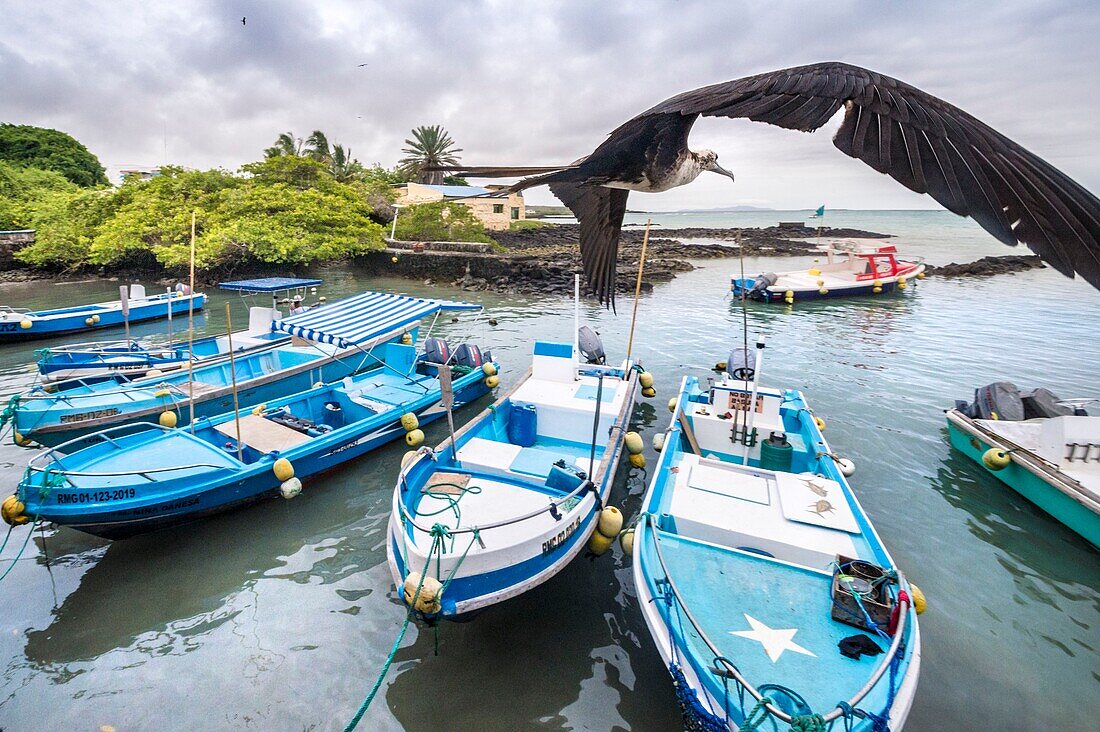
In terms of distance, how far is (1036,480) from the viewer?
7.47 meters

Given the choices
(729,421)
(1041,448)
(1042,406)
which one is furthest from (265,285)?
(1042,406)

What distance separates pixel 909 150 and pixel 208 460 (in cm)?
825

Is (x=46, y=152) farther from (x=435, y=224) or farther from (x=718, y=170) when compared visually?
(x=718, y=170)

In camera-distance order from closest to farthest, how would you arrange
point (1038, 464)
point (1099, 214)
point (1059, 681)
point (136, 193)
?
point (1099, 214), point (1059, 681), point (1038, 464), point (136, 193)

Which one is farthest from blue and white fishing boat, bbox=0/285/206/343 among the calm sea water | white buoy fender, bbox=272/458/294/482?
the calm sea water

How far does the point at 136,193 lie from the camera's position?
28703 mm

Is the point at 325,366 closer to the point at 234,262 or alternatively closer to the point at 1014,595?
the point at 1014,595

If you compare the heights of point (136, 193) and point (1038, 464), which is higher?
point (136, 193)

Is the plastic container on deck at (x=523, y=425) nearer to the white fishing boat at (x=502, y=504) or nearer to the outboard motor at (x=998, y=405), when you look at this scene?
the white fishing boat at (x=502, y=504)

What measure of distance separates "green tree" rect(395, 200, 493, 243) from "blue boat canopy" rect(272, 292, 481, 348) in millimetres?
25847

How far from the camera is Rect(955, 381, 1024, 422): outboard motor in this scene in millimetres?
9336

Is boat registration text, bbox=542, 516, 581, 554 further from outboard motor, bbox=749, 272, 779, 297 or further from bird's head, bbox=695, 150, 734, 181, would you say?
outboard motor, bbox=749, 272, 779, 297

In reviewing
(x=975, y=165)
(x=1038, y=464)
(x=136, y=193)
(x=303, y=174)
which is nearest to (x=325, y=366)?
(x=975, y=165)

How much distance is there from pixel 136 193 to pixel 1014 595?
40.4m
